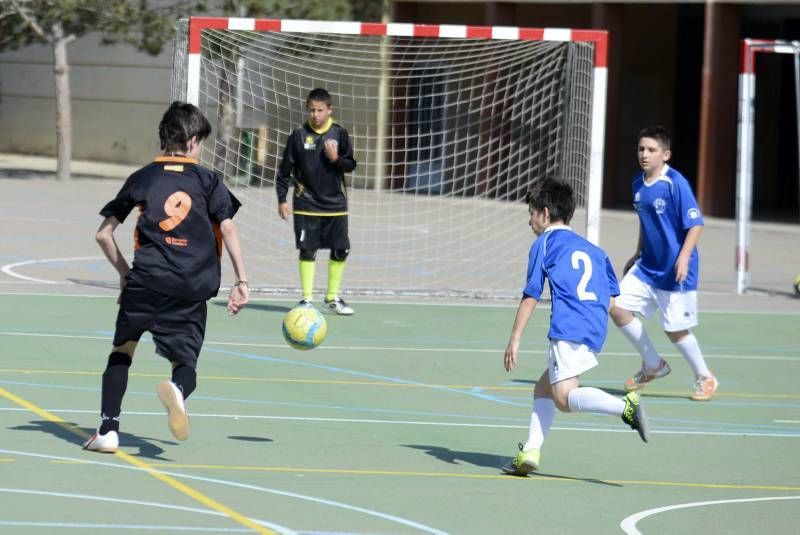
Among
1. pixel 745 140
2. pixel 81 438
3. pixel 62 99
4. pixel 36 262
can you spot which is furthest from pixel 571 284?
pixel 62 99

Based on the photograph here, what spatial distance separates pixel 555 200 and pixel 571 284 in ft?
1.46

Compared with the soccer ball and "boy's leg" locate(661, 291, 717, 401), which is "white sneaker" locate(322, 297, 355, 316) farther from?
the soccer ball

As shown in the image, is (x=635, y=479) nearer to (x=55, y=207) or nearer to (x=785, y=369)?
(x=785, y=369)

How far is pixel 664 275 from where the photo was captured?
1098 cm

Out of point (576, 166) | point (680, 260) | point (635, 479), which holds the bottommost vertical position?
point (635, 479)

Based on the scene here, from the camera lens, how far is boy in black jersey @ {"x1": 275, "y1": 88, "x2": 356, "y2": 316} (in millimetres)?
14250

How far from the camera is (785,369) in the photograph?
12.6 m

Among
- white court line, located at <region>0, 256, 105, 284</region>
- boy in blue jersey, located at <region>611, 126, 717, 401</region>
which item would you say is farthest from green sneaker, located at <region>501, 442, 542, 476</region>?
white court line, located at <region>0, 256, 105, 284</region>

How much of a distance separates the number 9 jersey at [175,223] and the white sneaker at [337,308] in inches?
251

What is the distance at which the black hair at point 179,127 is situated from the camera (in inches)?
320

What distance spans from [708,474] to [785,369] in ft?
14.2

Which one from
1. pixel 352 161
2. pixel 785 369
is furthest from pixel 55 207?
pixel 785 369

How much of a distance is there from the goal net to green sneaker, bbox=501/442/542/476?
765 centimetres

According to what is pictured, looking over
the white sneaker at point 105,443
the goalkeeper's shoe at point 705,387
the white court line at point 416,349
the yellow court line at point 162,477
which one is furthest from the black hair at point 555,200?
the white court line at point 416,349
